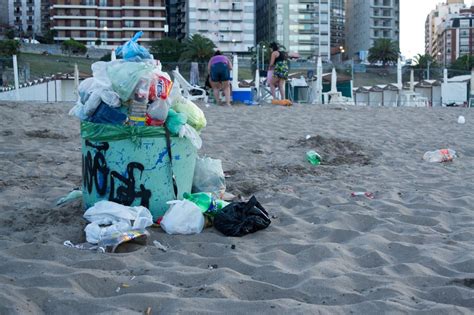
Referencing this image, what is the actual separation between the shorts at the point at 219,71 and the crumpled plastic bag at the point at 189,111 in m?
9.45

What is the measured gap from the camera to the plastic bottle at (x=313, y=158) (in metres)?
7.10

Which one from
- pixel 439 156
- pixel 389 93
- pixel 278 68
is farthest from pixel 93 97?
pixel 389 93

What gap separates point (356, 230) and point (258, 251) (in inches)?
32.3

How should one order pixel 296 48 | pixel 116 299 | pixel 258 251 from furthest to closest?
1. pixel 296 48
2. pixel 258 251
3. pixel 116 299

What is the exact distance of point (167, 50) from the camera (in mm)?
82812

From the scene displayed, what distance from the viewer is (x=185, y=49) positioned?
7844 centimetres

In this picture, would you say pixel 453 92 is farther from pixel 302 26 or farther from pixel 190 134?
pixel 302 26

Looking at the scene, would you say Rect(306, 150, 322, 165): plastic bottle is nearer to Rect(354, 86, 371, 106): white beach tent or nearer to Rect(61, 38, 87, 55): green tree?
Rect(354, 86, 371, 106): white beach tent

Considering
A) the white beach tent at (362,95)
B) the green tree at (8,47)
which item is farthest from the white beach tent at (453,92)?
the green tree at (8,47)

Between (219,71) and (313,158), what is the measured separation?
730 centimetres

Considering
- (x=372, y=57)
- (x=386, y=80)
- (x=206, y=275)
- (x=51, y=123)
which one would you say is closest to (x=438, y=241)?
(x=206, y=275)

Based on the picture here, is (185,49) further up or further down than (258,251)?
further up

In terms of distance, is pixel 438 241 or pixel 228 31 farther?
pixel 228 31

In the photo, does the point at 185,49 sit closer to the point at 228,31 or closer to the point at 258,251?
the point at 228,31
